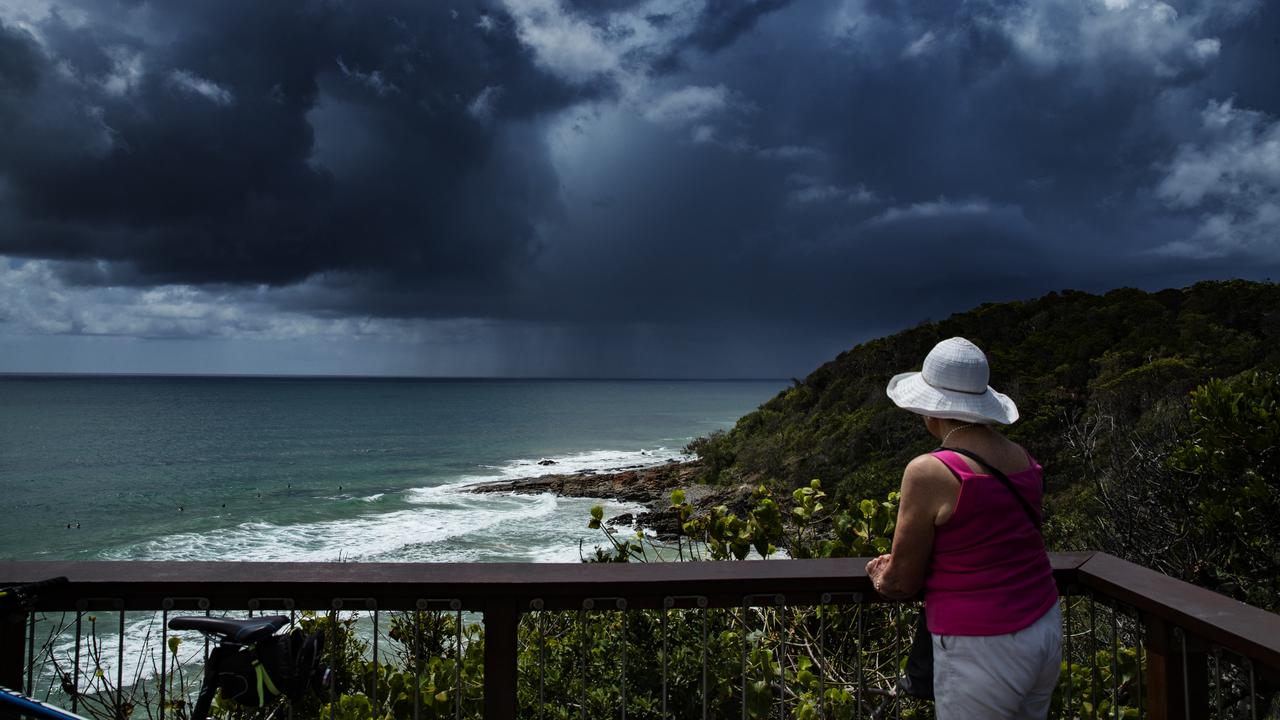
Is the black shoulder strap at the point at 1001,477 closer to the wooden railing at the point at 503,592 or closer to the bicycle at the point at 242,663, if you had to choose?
the wooden railing at the point at 503,592

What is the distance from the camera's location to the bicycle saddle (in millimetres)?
2037

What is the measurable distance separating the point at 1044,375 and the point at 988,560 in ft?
82.7

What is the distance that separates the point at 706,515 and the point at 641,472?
32814 millimetres

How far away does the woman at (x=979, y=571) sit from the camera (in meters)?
1.93

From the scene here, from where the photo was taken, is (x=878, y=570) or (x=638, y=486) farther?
(x=638, y=486)

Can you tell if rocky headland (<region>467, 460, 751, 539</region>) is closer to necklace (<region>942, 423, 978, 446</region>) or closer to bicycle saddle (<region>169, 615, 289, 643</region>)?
necklace (<region>942, 423, 978, 446</region>)

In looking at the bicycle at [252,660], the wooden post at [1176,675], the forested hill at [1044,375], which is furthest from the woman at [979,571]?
the forested hill at [1044,375]

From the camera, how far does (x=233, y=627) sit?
80.7 inches

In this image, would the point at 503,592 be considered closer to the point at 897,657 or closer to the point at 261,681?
the point at 261,681

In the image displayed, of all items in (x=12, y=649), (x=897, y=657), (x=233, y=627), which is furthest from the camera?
(x=897, y=657)

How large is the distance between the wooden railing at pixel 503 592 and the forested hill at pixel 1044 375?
10181 mm

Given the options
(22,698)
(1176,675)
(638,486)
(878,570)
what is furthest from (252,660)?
(638,486)

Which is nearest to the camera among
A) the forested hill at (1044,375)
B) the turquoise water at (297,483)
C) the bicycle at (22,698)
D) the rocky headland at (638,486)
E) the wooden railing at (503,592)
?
the bicycle at (22,698)

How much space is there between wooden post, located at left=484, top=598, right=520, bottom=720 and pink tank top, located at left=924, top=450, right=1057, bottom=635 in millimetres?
1204
